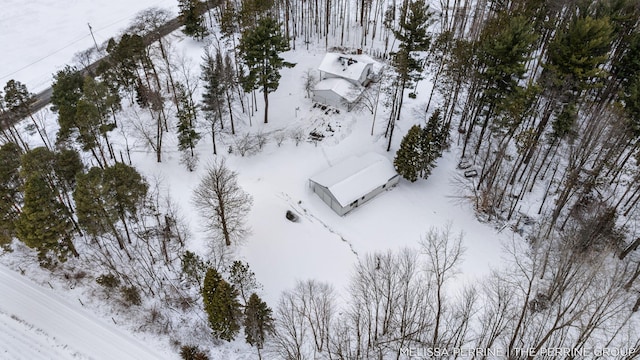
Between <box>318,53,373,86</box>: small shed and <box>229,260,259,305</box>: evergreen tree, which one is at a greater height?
<box>318,53,373,86</box>: small shed

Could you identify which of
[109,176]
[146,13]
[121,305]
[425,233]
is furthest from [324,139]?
[146,13]

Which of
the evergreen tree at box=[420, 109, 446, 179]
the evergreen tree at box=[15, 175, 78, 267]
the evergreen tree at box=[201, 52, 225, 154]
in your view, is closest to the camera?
the evergreen tree at box=[15, 175, 78, 267]

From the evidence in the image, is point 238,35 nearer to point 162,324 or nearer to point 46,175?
point 46,175

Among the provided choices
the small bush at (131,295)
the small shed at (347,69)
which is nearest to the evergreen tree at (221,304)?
the small bush at (131,295)

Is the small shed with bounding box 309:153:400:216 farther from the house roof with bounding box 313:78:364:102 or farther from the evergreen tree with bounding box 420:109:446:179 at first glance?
the house roof with bounding box 313:78:364:102

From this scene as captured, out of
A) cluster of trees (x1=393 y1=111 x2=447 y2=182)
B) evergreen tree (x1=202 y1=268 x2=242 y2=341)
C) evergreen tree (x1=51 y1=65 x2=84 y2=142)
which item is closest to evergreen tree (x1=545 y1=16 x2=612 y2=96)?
cluster of trees (x1=393 y1=111 x2=447 y2=182)

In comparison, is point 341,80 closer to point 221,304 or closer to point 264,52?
point 264,52

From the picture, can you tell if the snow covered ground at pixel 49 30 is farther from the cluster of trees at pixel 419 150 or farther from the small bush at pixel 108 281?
the cluster of trees at pixel 419 150
